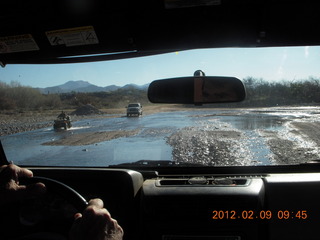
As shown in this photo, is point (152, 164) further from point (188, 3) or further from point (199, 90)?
point (188, 3)

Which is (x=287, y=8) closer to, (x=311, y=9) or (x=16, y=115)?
(x=311, y=9)

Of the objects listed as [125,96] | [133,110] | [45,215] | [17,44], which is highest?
[17,44]

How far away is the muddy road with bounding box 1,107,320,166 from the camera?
3348 mm

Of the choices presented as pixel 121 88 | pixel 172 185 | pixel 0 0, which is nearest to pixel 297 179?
pixel 172 185

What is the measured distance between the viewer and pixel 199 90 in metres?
2.93

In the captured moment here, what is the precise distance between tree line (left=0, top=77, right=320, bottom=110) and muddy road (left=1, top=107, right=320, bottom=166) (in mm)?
114

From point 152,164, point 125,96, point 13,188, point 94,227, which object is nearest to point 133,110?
point 125,96

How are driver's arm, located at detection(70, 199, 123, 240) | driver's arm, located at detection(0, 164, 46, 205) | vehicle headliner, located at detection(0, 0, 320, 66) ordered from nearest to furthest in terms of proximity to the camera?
driver's arm, located at detection(70, 199, 123, 240) → driver's arm, located at detection(0, 164, 46, 205) → vehicle headliner, located at detection(0, 0, 320, 66)

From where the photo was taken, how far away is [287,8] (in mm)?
2988

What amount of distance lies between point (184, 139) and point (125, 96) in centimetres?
75

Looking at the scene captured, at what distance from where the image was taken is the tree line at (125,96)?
10.7 ft

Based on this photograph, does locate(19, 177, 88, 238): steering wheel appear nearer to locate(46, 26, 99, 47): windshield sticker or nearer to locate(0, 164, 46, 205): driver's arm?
locate(0, 164, 46, 205): driver's arm

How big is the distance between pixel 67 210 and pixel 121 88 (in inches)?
54.3

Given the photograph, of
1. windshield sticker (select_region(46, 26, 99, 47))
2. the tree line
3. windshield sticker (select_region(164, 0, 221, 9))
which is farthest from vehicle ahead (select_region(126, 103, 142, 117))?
windshield sticker (select_region(164, 0, 221, 9))
